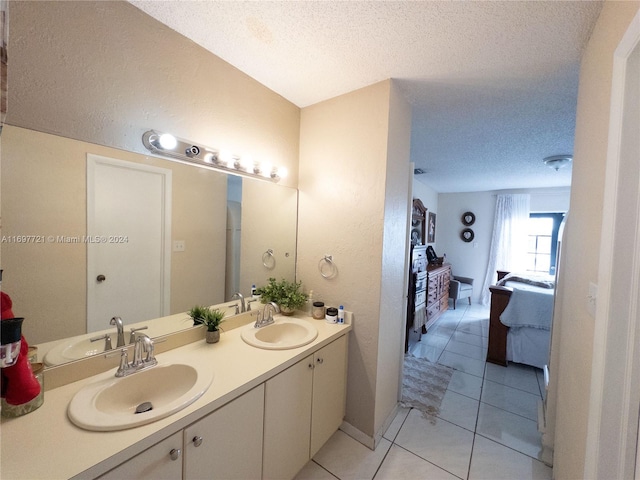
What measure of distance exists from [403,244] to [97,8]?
2094 mm

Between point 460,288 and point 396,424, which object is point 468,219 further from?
point 396,424

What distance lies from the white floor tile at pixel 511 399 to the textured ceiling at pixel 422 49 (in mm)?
2376

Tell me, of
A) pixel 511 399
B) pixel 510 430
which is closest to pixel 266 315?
Answer: pixel 510 430

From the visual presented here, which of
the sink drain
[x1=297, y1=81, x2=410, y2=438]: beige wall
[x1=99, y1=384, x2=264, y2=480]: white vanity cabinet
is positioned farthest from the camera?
[x1=297, y1=81, x2=410, y2=438]: beige wall

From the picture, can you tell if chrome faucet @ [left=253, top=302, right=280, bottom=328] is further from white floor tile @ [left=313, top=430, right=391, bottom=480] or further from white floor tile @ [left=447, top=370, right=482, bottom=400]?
white floor tile @ [left=447, top=370, right=482, bottom=400]

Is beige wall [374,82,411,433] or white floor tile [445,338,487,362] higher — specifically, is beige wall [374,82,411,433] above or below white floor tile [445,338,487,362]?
above

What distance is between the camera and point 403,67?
4.85 ft

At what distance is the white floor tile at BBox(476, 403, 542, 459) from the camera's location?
1.69 meters

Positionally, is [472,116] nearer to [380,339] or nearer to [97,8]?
[380,339]

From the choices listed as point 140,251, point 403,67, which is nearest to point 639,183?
point 403,67

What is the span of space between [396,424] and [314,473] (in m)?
0.72

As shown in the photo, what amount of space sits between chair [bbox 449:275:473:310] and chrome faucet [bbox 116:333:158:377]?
197 inches

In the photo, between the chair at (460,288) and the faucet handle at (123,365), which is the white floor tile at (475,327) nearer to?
the chair at (460,288)

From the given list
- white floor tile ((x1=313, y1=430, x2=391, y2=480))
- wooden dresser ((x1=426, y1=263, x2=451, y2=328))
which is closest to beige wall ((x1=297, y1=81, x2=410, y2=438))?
white floor tile ((x1=313, y1=430, x2=391, y2=480))
